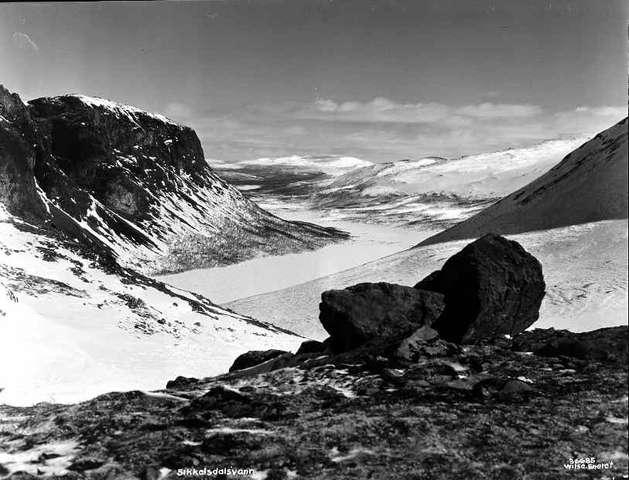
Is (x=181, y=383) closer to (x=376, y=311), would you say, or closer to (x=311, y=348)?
(x=311, y=348)

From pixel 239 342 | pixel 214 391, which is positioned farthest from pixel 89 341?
pixel 214 391

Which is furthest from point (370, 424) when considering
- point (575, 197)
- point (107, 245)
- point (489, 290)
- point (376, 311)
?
point (107, 245)

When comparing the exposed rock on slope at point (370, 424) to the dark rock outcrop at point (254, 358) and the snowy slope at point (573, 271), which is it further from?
the dark rock outcrop at point (254, 358)

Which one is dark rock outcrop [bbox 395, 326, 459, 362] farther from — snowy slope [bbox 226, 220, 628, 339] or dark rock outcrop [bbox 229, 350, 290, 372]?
dark rock outcrop [bbox 229, 350, 290, 372]

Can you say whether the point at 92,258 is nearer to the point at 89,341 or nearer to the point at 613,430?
the point at 89,341

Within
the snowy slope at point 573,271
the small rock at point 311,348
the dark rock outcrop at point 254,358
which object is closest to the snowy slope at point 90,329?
the dark rock outcrop at point 254,358

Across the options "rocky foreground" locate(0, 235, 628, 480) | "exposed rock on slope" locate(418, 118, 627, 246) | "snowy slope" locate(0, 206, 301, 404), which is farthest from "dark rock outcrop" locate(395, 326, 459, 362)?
"snowy slope" locate(0, 206, 301, 404)
